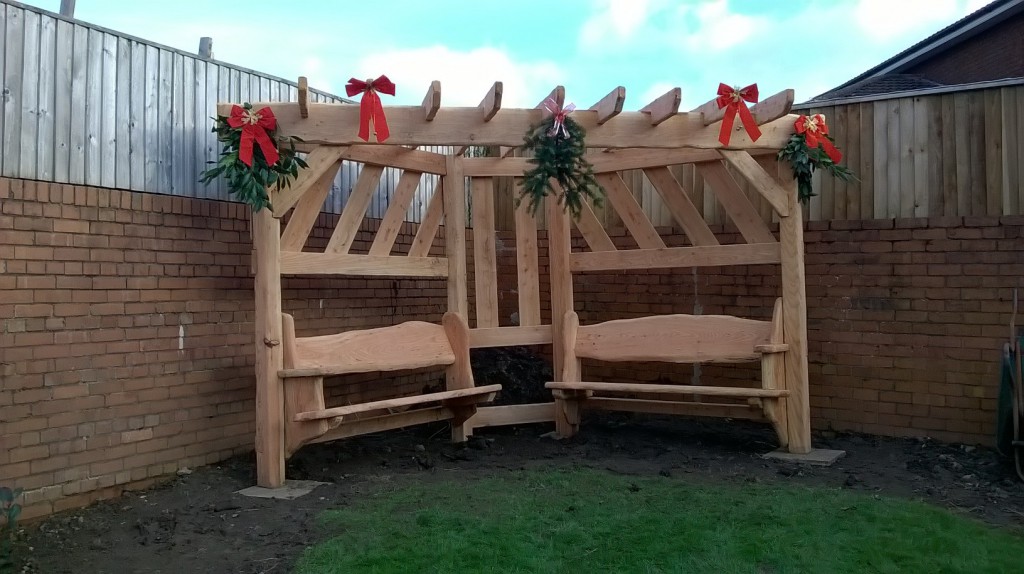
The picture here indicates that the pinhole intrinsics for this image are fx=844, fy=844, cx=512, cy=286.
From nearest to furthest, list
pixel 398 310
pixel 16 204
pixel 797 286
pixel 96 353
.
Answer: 1. pixel 16 204
2. pixel 96 353
3. pixel 797 286
4. pixel 398 310

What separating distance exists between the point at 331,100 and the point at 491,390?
3089 millimetres

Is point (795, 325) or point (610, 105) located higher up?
point (610, 105)

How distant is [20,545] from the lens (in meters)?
4.79

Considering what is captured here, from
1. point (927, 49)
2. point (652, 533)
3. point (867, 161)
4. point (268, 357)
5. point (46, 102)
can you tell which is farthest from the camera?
point (927, 49)

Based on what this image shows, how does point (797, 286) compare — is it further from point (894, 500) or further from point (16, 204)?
point (16, 204)

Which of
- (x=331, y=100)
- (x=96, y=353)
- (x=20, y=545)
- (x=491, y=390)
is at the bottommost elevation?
(x=20, y=545)

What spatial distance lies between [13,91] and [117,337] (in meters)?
1.70

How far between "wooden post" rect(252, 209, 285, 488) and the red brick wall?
1089 centimetres

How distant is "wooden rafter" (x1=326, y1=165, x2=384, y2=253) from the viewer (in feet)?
22.6

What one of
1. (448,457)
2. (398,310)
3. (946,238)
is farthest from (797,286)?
(398,310)

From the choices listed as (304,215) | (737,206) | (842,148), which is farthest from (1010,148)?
(304,215)

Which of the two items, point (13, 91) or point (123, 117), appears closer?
point (13, 91)

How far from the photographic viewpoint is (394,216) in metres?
7.47

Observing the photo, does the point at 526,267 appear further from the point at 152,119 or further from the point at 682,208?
the point at 152,119
